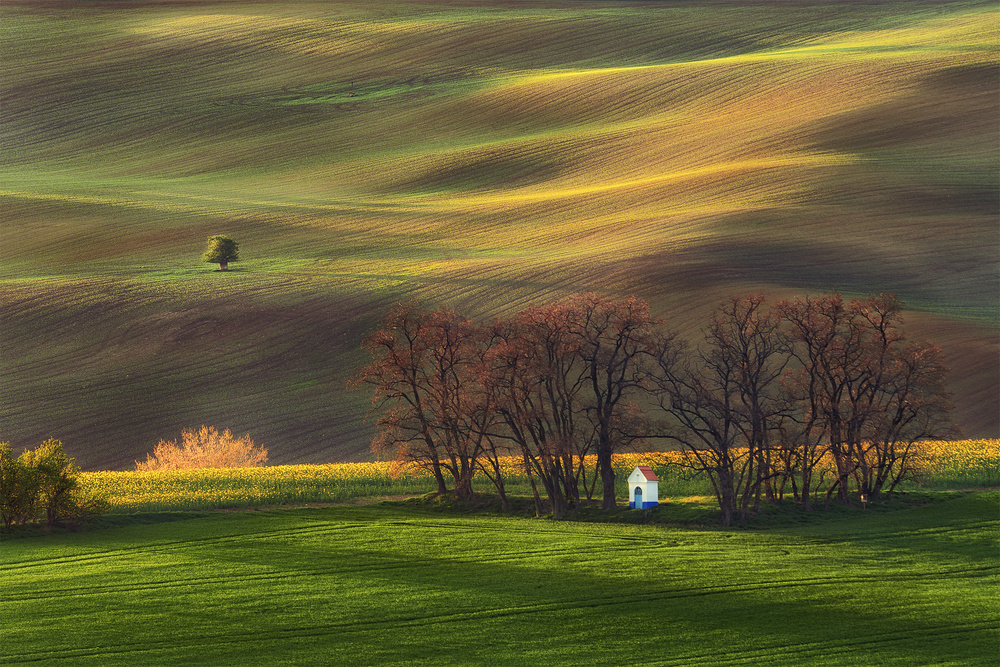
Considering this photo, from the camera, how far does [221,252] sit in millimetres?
92000

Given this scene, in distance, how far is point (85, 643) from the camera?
85.3 ft

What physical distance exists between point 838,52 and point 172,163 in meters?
73.5

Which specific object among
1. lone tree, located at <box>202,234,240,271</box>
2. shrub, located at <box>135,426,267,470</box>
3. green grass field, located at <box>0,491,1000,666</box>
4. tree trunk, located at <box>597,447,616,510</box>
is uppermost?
lone tree, located at <box>202,234,240,271</box>

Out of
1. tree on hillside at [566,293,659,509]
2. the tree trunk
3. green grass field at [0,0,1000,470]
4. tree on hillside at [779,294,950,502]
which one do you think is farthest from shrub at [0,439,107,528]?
green grass field at [0,0,1000,470]

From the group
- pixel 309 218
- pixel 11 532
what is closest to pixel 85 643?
pixel 11 532

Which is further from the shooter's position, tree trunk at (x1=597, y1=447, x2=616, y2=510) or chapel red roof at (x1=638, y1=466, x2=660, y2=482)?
tree trunk at (x1=597, y1=447, x2=616, y2=510)

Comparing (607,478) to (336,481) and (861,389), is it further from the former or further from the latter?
(336,481)

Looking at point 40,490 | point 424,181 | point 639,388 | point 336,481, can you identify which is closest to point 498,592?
point 639,388

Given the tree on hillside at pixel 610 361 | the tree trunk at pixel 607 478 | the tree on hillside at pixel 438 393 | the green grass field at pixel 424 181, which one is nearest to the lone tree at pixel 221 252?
the green grass field at pixel 424 181

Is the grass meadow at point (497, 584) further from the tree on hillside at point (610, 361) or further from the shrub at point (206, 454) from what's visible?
the shrub at point (206, 454)

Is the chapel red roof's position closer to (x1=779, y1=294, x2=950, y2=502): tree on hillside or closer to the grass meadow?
the grass meadow

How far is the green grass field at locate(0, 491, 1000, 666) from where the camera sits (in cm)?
2622

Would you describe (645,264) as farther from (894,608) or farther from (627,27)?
(627,27)

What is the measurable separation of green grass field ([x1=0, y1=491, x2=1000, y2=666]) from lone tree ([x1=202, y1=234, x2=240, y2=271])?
52.0 m
